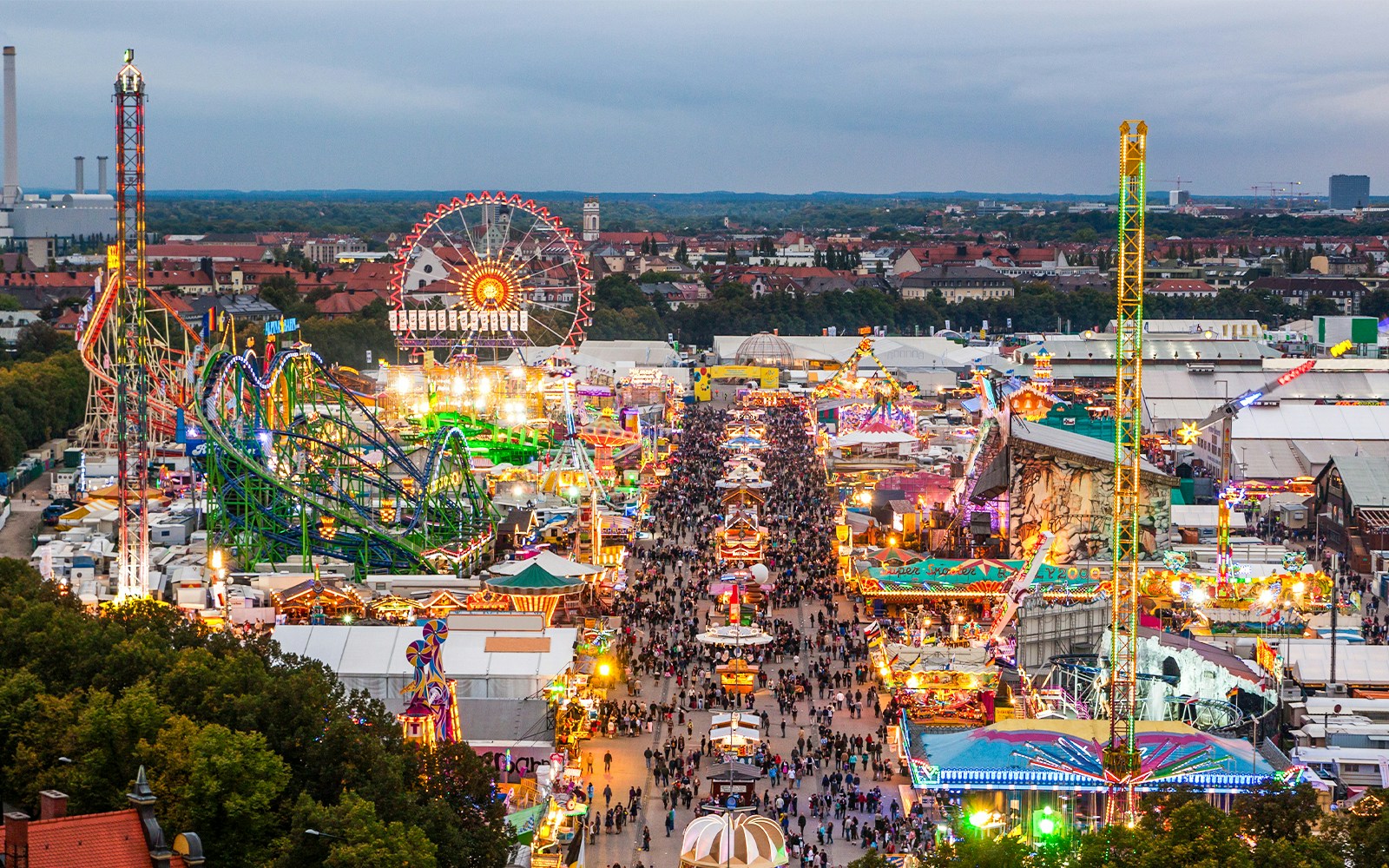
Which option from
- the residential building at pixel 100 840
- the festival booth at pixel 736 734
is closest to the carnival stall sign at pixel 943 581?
the festival booth at pixel 736 734

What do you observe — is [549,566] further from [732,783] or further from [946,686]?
[732,783]

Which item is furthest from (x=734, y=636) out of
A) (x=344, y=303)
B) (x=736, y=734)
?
(x=344, y=303)

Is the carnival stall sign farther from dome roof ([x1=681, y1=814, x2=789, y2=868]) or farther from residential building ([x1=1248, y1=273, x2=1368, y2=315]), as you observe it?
residential building ([x1=1248, y1=273, x2=1368, y2=315])

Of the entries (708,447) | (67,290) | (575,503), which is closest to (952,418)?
(708,447)

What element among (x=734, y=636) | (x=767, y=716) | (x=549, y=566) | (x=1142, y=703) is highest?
(x=549, y=566)

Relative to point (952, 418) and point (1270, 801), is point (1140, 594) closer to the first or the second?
point (1270, 801)

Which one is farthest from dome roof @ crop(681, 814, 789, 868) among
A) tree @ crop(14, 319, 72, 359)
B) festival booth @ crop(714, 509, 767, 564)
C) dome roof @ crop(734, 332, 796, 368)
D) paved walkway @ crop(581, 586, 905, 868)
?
dome roof @ crop(734, 332, 796, 368)
